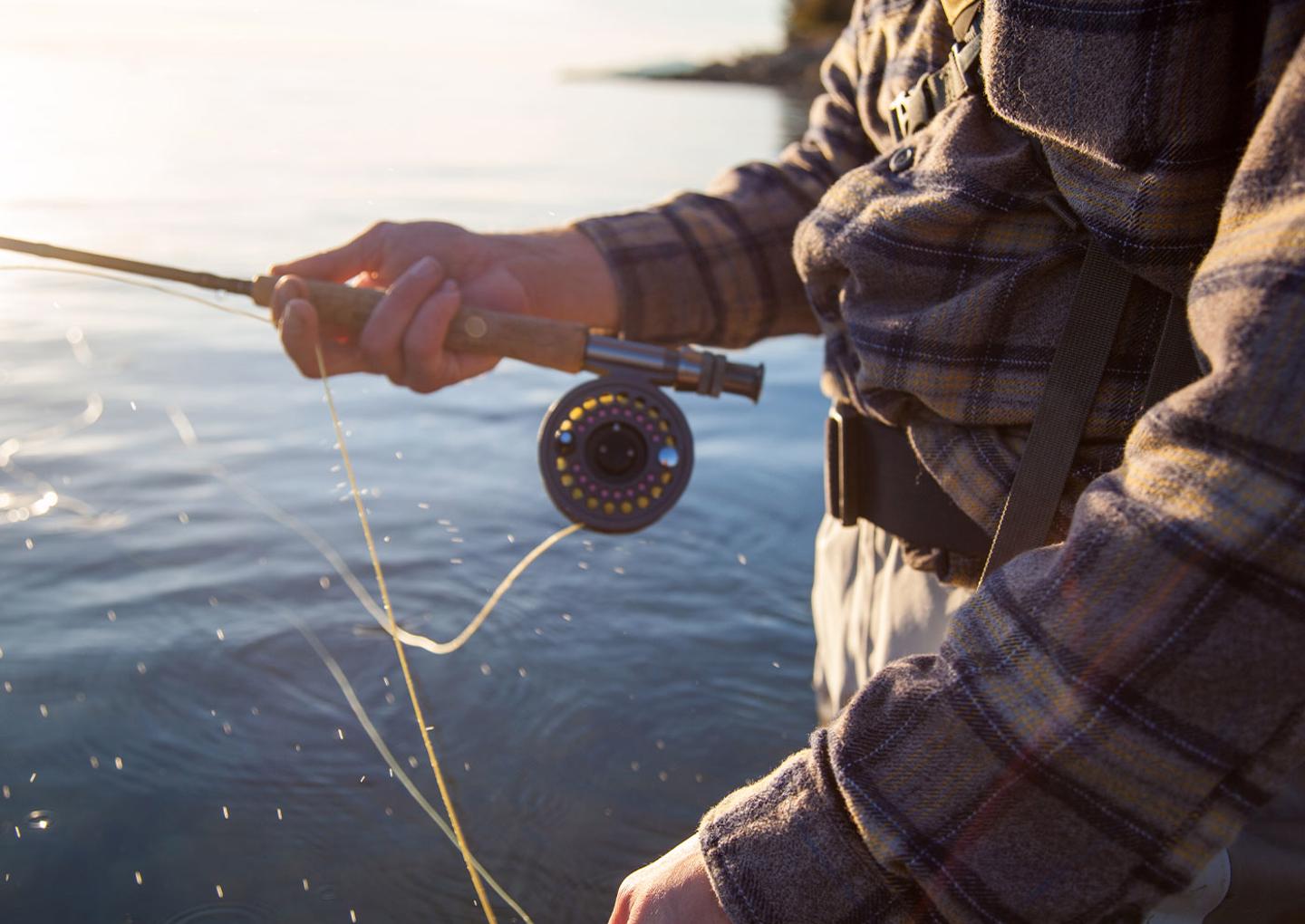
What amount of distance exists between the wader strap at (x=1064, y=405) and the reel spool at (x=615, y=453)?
790 millimetres

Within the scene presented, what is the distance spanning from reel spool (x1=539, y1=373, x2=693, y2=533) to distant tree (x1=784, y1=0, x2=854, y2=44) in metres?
35.7

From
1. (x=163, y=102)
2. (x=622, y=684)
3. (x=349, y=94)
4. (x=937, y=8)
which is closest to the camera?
(x=937, y=8)

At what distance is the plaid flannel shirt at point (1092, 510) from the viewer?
733 mm

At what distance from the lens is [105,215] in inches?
296

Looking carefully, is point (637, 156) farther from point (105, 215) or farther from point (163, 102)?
point (163, 102)

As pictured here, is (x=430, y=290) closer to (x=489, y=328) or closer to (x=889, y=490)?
(x=489, y=328)

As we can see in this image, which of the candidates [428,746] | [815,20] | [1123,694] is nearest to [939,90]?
[1123,694]

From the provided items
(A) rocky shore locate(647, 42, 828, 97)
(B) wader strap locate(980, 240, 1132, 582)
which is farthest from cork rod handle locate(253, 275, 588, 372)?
(A) rocky shore locate(647, 42, 828, 97)

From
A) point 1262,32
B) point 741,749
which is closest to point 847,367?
point 1262,32

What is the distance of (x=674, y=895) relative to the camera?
935mm

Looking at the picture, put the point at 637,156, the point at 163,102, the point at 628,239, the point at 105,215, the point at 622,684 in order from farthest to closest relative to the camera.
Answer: the point at 163,102, the point at 637,156, the point at 105,215, the point at 622,684, the point at 628,239

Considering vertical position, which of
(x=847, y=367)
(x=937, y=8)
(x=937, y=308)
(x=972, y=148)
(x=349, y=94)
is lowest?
(x=349, y=94)

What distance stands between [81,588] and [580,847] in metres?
1.46

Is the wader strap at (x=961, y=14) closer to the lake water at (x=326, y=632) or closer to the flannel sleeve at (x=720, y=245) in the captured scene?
the flannel sleeve at (x=720, y=245)
